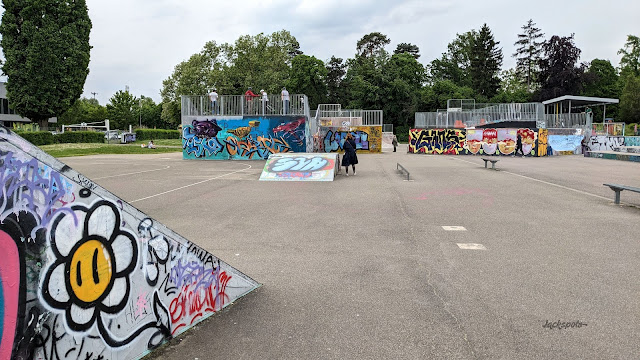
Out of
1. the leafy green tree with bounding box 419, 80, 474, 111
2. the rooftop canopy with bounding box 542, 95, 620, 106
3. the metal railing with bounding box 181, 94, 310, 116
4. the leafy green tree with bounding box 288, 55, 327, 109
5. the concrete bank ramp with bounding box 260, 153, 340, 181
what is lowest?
the concrete bank ramp with bounding box 260, 153, 340, 181

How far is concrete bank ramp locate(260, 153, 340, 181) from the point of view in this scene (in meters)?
16.9

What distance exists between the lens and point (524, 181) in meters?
16.4

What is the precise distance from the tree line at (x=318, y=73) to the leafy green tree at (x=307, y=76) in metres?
0.16

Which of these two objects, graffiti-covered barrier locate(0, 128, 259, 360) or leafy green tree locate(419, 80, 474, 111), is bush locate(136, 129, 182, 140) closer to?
leafy green tree locate(419, 80, 474, 111)

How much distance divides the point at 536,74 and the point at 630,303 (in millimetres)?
82629

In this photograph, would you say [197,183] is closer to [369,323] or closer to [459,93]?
[369,323]

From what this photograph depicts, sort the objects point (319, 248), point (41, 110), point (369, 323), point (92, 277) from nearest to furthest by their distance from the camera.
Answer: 1. point (92, 277)
2. point (369, 323)
3. point (319, 248)
4. point (41, 110)

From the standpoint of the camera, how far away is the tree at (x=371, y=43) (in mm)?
83062

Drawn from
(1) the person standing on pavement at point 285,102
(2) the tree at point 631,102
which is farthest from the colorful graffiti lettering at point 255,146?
(2) the tree at point 631,102

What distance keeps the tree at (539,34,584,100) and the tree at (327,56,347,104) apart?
1316 inches

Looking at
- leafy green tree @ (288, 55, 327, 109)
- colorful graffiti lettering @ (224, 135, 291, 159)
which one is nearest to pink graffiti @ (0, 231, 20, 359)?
colorful graffiti lettering @ (224, 135, 291, 159)

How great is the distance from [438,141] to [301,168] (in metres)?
23.3

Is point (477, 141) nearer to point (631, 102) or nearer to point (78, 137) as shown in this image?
point (78, 137)

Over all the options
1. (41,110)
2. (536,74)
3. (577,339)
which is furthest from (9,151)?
(536,74)
